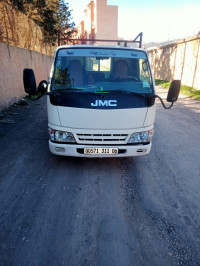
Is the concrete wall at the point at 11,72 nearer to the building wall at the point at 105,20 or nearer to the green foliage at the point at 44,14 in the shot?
the green foliage at the point at 44,14

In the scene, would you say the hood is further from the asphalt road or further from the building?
the building

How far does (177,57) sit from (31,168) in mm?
16319

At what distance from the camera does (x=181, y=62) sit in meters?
15.6

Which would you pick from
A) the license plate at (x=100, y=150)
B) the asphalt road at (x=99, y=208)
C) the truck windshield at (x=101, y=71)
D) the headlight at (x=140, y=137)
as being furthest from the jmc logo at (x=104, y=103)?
the asphalt road at (x=99, y=208)

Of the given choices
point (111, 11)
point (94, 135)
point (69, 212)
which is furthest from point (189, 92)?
point (111, 11)

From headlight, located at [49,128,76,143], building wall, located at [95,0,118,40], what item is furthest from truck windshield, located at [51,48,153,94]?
building wall, located at [95,0,118,40]

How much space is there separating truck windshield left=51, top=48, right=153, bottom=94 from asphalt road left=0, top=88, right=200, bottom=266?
1.60 m

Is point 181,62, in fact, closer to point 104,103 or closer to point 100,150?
point 104,103

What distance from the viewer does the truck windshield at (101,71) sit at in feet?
12.0

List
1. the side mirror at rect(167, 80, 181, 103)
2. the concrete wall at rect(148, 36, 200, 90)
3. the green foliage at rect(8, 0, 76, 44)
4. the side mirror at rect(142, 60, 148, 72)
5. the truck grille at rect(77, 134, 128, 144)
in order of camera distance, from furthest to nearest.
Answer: the green foliage at rect(8, 0, 76, 44)
the concrete wall at rect(148, 36, 200, 90)
the side mirror at rect(142, 60, 148, 72)
the side mirror at rect(167, 80, 181, 103)
the truck grille at rect(77, 134, 128, 144)

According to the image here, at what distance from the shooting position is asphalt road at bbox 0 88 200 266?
224cm

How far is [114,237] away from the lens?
245 centimetres

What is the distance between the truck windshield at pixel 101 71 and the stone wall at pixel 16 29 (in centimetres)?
581

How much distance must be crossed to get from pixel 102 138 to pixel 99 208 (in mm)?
1165
